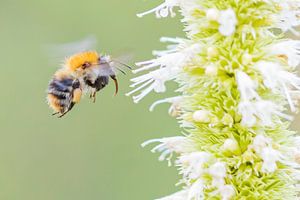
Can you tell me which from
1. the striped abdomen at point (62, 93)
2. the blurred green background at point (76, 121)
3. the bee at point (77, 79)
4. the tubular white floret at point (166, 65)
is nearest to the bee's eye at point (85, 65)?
the bee at point (77, 79)

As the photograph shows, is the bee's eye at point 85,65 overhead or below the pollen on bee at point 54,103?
overhead

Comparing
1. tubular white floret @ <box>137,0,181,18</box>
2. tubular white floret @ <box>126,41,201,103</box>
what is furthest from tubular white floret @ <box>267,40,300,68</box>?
tubular white floret @ <box>137,0,181,18</box>

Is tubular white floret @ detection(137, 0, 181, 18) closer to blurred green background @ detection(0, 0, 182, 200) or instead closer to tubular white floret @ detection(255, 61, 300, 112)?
tubular white floret @ detection(255, 61, 300, 112)

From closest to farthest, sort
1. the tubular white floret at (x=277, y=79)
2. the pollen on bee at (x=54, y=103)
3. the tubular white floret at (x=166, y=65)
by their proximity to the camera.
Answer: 1. the tubular white floret at (x=277, y=79)
2. the tubular white floret at (x=166, y=65)
3. the pollen on bee at (x=54, y=103)

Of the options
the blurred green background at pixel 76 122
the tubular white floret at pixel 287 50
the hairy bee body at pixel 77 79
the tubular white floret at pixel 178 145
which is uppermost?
the blurred green background at pixel 76 122

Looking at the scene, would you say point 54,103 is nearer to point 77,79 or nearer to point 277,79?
point 77,79

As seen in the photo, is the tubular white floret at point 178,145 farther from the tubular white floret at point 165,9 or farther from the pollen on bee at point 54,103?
the pollen on bee at point 54,103

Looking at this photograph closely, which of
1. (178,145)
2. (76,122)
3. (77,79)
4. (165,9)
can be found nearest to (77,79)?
(77,79)
